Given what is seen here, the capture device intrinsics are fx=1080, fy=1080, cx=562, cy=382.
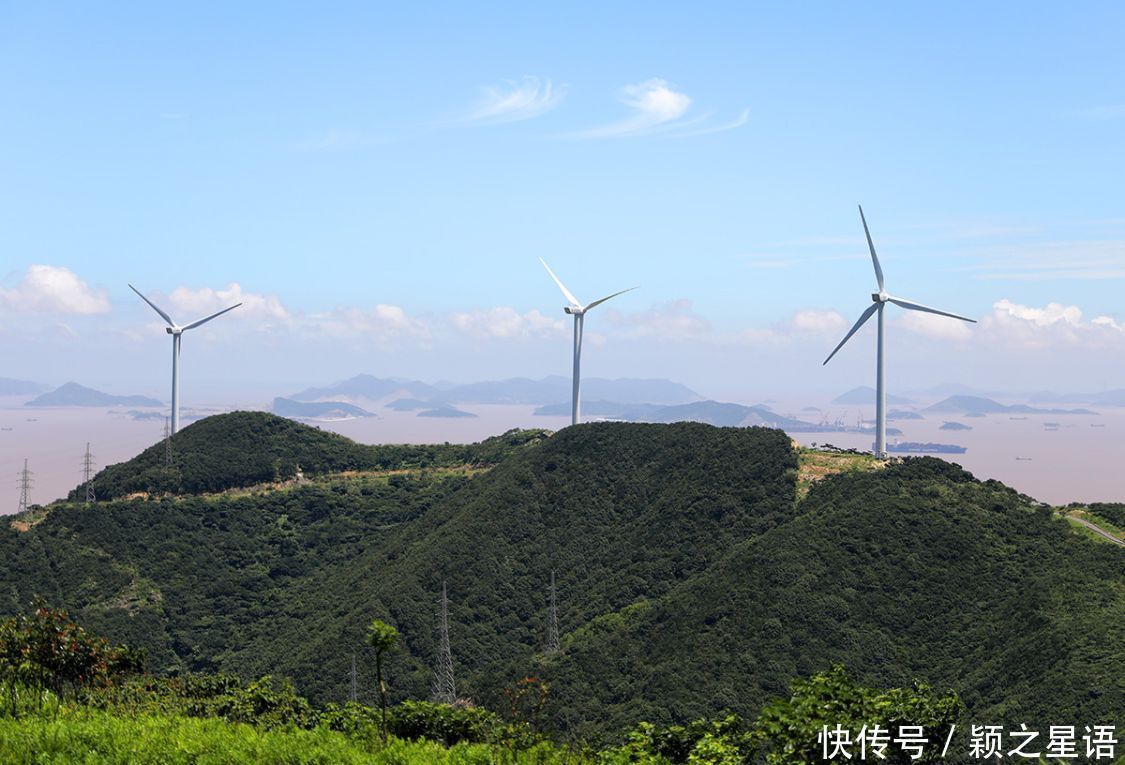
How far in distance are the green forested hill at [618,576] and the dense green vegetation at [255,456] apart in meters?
1.06

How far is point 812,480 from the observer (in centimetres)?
12912

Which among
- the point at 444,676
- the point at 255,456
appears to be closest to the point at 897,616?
the point at 444,676

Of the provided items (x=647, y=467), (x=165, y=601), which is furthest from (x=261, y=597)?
(x=647, y=467)

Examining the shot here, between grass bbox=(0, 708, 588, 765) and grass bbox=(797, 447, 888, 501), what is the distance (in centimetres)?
8167

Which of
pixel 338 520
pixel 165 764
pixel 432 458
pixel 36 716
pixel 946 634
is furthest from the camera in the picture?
pixel 432 458

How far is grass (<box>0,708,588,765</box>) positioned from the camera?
158ft

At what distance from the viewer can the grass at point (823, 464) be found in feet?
423

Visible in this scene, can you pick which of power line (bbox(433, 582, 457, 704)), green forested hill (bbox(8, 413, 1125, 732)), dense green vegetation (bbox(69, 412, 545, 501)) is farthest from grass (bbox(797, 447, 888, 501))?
dense green vegetation (bbox(69, 412, 545, 501))

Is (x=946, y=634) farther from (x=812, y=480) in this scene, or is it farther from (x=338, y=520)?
(x=338, y=520)

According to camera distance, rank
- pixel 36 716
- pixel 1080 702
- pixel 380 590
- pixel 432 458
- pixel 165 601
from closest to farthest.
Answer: pixel 36 716
pixel 1080 702
pixel 380 590
pixel 165 601
pixel 432 458

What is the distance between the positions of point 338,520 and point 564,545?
142ft

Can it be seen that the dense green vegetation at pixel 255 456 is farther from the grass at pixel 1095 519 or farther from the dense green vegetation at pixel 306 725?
the dense green vegetation at pixel 306 725

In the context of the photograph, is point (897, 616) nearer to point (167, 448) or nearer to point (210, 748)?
point (210, 748)

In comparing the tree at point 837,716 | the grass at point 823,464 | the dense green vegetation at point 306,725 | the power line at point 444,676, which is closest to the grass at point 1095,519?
the grass at point 823,464
